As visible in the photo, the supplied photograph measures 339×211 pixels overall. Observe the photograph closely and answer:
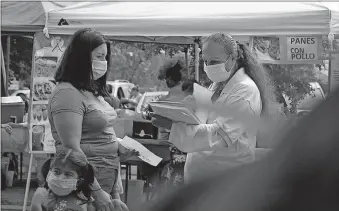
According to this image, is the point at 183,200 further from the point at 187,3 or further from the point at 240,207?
the point at 187,3

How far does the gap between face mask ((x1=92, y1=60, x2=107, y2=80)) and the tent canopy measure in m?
3.12

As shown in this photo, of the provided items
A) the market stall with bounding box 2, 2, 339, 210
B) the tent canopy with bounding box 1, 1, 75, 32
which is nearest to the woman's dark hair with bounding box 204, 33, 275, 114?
the market stall with bounding box 2, 2, 339, 210

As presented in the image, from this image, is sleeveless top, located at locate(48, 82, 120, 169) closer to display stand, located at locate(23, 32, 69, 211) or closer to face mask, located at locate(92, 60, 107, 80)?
face mask, located at locate(92, 60, 107, 80)

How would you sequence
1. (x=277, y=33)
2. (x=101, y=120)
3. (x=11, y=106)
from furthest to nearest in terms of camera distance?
(x=11, y=106), (x=277, y=33), (x=101, y=120)

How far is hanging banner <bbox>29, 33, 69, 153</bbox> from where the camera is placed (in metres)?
6.89

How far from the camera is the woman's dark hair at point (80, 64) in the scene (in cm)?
363

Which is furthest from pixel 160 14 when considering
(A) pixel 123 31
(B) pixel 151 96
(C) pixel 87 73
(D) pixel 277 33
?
(B) pixel 151 96

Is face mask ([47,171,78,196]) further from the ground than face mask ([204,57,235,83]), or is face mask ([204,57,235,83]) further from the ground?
face mask ([204,57,235,83])

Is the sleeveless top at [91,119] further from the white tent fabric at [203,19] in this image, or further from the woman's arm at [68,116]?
the white tent fabric at [203,19]

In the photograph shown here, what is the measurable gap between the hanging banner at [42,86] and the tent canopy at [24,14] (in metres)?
0.15

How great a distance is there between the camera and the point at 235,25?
6.54 meters

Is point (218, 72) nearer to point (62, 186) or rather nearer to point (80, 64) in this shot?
point (80, 64)

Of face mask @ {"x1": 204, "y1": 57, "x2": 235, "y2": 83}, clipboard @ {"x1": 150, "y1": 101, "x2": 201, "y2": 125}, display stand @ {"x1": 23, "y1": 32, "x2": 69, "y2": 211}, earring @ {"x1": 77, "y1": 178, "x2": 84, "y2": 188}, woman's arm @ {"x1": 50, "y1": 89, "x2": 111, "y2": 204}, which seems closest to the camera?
clipboard @ {"x1": 150, "y1": 101, "x2": 201, "y2": 125}

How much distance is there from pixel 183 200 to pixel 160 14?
636cm
